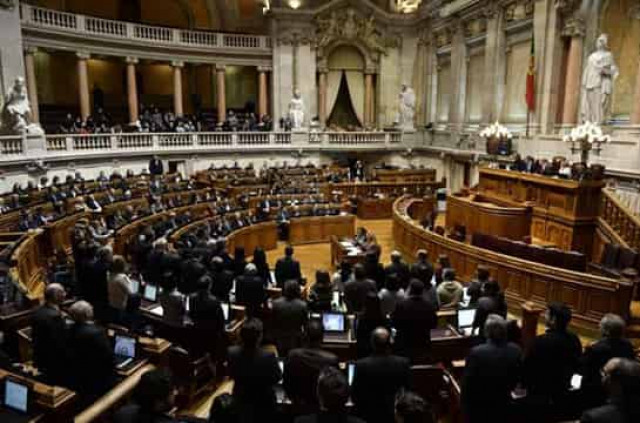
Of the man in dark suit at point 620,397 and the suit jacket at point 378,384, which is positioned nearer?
the man in dark suit at point 620,397

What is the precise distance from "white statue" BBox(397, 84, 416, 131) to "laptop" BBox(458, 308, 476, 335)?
19.8 m

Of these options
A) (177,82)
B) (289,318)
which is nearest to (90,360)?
(289,318)

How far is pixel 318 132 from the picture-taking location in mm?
23469

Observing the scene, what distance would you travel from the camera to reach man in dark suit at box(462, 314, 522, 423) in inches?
141

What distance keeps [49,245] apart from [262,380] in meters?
7.90

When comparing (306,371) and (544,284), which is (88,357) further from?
(544,284)

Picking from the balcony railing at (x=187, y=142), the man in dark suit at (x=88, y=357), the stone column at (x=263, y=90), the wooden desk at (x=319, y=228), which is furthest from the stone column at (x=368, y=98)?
the man in dark suit at (x=88, y=357)

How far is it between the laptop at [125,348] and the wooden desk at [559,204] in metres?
9.22

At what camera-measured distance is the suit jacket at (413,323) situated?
475 centimetres

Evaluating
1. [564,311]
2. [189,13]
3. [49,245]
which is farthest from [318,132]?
[564,311]

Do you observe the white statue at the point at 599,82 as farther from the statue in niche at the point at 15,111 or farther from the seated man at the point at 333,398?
the statue in niche at the point at 15,111

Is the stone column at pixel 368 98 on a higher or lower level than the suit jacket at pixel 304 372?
higher

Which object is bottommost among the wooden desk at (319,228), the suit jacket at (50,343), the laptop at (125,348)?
the wooden desk at (319,228)

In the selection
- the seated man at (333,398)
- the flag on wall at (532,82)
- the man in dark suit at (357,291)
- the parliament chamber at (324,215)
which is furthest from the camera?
the flag on wall at (532,82)
